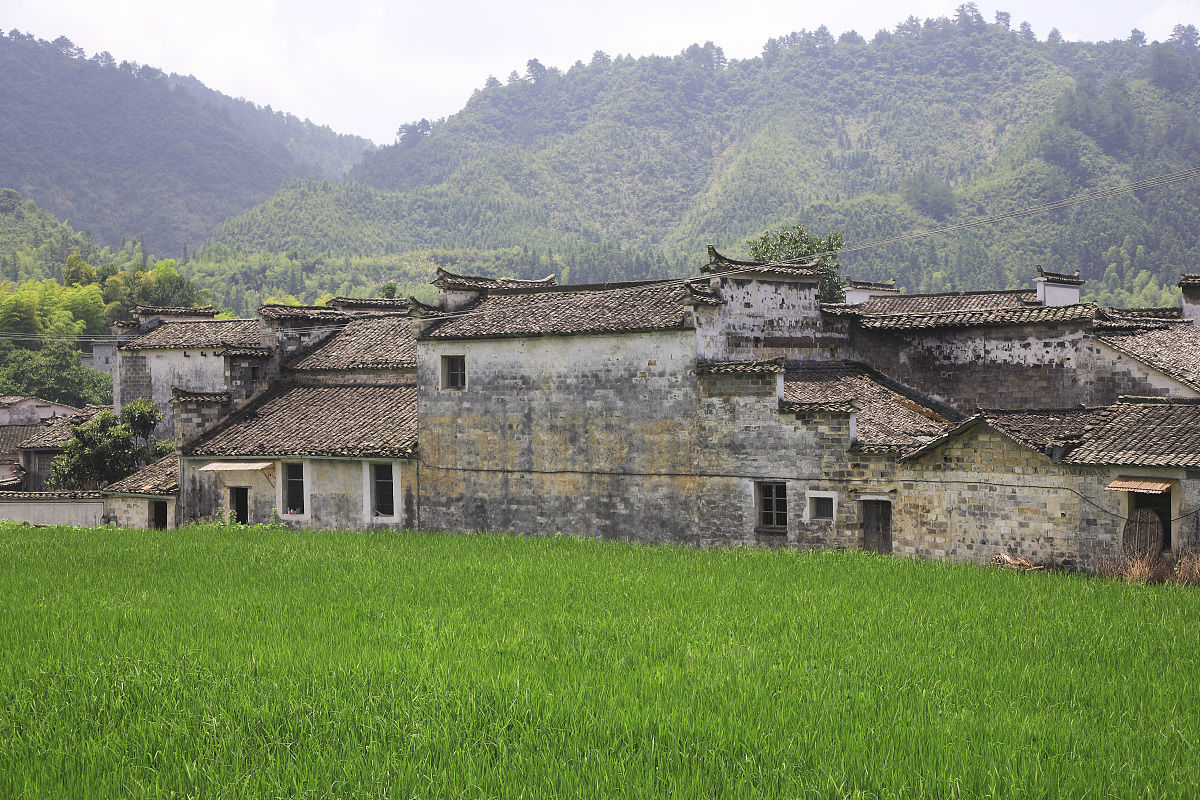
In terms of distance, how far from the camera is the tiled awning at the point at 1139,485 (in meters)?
14.7

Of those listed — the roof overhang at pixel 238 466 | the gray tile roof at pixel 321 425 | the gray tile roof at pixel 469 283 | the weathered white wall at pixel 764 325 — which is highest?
the gray tile roof at pixel 469 283

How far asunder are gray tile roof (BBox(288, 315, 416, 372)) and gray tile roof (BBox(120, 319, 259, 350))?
3639 millimetres

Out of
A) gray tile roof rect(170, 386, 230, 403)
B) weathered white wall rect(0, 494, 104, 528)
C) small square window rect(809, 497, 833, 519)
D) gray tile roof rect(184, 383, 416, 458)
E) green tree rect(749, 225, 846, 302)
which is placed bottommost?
weathered white wall rect(0, 494, 104, 528)

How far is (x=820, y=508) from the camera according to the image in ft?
59.4

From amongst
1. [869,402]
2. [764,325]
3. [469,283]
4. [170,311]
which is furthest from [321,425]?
[170,311]

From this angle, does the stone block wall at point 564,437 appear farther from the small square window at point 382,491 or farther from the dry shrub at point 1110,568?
the dry shrub at point 1110,568

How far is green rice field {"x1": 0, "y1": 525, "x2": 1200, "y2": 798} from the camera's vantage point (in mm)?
7359

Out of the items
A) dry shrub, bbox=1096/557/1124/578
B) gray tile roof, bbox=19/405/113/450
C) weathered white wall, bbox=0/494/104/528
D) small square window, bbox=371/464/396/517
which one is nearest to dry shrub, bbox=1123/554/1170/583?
dry shrub, bbox=1096/557/1124/578

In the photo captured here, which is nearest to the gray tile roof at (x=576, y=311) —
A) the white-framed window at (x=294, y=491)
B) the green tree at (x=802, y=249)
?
the white-framed window at (x=294, y=491)

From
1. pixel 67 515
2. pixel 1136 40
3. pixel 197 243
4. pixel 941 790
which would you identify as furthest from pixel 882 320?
pixel 1136 40

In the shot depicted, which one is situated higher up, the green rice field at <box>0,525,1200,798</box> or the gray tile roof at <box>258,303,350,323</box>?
the gray tile roof at <box>258,303,350,323</box>

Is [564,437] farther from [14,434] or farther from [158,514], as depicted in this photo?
[14,434]

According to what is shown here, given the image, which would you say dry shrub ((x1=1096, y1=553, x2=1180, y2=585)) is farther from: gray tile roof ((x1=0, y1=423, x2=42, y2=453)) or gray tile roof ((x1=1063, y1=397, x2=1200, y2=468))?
gray tile roof ((x1=0, y1=423, x2=42, y2=453))

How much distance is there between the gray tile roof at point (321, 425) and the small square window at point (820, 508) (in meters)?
8.04
